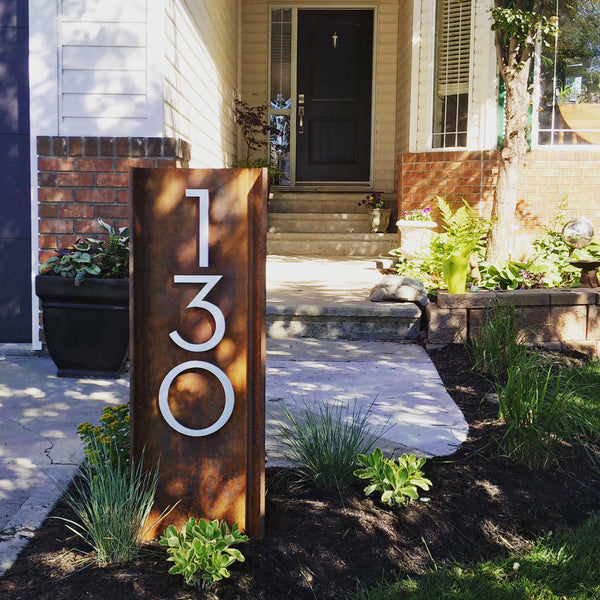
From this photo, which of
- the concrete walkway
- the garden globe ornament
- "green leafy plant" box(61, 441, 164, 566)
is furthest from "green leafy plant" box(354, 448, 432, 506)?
the garden globe ornament

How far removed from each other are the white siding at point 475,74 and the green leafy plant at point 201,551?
7.11m

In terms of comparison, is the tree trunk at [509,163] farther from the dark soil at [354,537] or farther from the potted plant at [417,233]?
the dark soil at [354,537]

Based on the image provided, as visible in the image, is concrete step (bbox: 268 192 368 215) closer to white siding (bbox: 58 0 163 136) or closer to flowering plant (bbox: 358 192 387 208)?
flowering plant (bbox: 358 192 387 208)

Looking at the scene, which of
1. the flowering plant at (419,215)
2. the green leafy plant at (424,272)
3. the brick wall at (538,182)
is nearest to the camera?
the green leafy plant at (424,272)

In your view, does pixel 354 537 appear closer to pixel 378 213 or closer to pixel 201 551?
pixel 201 551

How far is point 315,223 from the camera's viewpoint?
1007 centimetres

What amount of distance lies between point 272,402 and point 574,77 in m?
6.13

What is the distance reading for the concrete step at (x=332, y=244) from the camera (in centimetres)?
960

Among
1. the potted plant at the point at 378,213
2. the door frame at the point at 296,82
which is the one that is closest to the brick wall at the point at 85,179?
the potted plant at the point at 378,213

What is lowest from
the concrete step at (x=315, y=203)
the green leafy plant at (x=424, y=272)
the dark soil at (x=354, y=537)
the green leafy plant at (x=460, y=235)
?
the dark soil at (x=354, y=537)

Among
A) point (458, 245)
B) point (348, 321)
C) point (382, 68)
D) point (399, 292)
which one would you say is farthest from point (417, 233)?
point (382, 68)

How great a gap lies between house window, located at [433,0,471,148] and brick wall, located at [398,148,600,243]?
1.04 ft

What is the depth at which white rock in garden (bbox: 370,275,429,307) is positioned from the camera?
235 inches

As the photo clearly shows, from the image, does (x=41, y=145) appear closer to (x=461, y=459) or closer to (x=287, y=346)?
(x=287, y=346)
